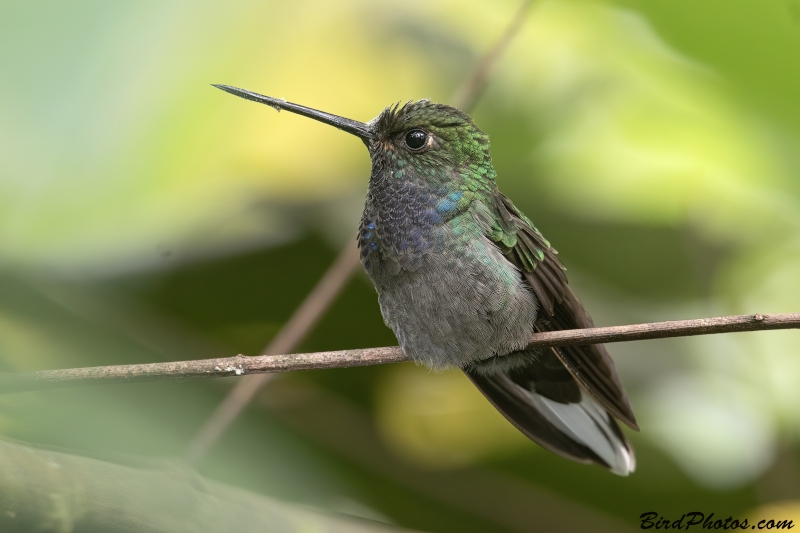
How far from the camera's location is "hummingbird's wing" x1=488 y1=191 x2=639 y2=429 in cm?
210

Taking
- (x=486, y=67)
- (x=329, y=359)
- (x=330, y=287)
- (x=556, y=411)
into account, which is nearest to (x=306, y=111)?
(x=329, y=359)

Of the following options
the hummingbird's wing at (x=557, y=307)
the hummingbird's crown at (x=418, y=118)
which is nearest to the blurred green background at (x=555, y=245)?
the hummingbird's crown at (x=418, y=118)

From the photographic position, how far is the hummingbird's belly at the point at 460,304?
1.97 meters

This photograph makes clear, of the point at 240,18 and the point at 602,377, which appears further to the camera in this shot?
the point at 602,377

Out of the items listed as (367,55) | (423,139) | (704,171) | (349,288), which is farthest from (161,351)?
(704,171)

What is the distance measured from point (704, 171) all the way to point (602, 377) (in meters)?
0.87

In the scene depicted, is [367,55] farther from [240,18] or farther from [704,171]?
[240,18]

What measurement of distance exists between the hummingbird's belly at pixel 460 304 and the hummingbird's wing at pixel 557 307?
5 centimetres

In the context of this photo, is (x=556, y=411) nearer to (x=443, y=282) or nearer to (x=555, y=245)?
(x=443, y=282)

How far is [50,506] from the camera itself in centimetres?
74

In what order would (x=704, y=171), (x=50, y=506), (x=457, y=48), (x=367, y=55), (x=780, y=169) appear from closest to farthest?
(x=50, y=506) → (x=780, y=169) → (x=704, y=171) → (x=367, y=55) → (x=457, y=48)

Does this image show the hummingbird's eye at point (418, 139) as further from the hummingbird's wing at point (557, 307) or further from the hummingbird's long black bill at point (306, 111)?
the hummingbird's wing at point (557, 307)

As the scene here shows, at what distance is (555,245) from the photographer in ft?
10.3

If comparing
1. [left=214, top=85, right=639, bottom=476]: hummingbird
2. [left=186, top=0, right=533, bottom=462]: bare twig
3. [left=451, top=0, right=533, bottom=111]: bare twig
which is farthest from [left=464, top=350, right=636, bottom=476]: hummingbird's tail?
[left=451, top=0, right=533, bottom=111]: bare twig
